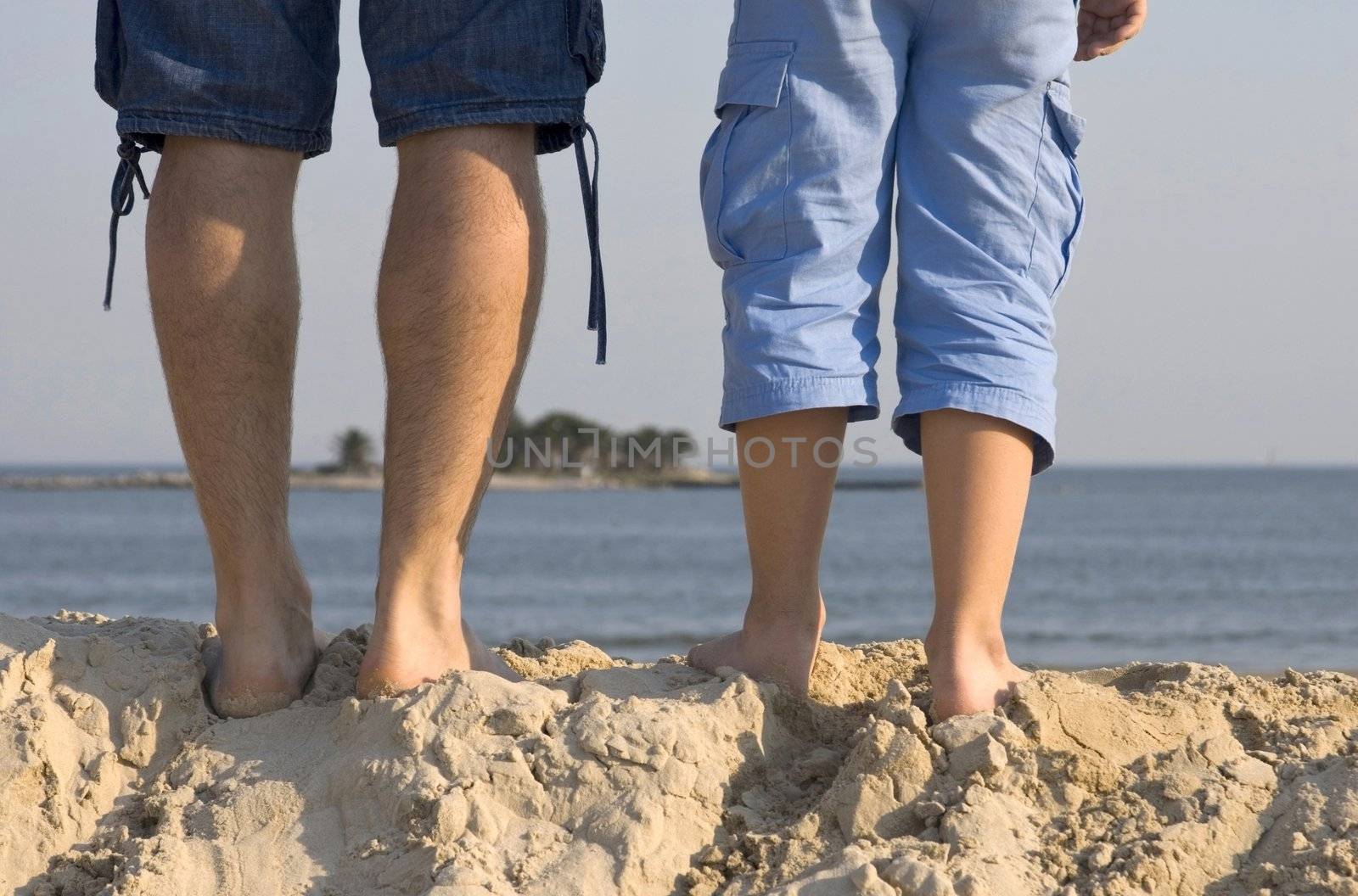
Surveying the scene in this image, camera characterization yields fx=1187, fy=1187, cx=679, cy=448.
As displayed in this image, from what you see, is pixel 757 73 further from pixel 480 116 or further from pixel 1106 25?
pixel 1106 25

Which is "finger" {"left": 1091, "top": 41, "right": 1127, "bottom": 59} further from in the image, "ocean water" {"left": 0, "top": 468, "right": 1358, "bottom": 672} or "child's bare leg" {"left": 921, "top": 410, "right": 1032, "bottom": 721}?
"ocean water" {"left": 0, "top": 468, "right": 1358, "bottom": 672}

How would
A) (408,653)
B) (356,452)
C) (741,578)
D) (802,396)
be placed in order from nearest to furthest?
(802,396) → (408,653) → (741,578) → (356,452)

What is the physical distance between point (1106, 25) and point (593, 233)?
91cm

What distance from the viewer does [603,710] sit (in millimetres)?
1639

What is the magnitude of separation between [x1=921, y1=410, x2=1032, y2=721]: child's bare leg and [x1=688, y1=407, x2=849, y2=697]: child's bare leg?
0.54 feet

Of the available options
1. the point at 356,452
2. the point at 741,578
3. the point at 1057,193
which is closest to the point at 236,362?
the point at 1057,193

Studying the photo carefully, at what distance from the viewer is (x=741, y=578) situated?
16062 mm

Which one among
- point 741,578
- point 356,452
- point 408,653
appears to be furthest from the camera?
point 356,452

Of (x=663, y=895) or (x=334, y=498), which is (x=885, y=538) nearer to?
(x=663, y=895)

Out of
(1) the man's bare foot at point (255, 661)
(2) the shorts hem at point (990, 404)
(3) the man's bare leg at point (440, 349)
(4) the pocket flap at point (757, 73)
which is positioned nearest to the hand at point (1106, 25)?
(4) the pocket flap at point (757, 73)

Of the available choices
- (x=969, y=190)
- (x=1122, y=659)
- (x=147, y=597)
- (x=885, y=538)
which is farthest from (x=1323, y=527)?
(x=969, y=190)

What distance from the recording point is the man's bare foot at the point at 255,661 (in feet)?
5.99

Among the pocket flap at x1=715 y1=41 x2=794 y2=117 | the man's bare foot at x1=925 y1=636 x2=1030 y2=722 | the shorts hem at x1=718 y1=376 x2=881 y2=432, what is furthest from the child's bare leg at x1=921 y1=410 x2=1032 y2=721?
the pocket flap at x1=715 y1=41 x2=794 y2=117

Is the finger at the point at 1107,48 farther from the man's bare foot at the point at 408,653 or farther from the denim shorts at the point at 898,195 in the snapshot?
the man's bare foot at the point at 408,653
